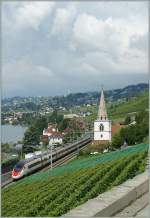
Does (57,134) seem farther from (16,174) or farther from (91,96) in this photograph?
(16,174)

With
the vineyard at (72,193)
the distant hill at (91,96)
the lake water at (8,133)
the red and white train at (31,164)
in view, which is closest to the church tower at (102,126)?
the distant hill at (91,96)

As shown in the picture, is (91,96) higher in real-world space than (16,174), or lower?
higher

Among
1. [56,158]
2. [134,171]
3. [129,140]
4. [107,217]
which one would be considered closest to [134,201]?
[107,217]

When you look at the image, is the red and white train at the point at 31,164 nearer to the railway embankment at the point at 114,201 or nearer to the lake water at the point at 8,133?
the lake water at the point at 8,133

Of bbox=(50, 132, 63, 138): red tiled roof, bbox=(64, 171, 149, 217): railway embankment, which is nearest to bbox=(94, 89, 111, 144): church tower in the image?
bbox=(50, 132, 63, 138): red tiled roof

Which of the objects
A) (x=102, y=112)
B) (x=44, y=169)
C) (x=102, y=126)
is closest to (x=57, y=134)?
(x=102, y=126)

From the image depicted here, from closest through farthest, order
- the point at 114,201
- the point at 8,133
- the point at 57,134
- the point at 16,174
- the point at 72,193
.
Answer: the point at 114,201, the point at 72,193, the point at 8,133, the point at 16,174, the point at 57,134
